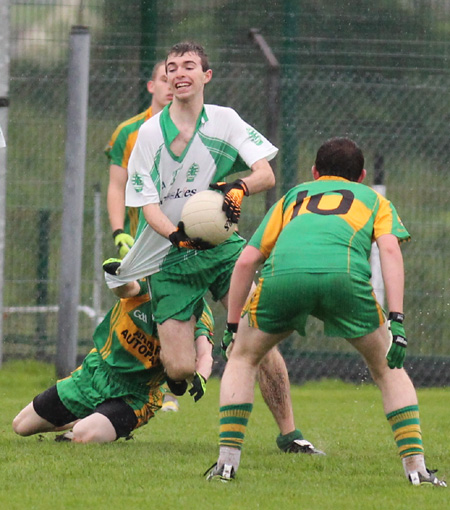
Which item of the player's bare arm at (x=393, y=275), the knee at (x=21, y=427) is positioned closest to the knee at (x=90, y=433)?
the knee at (x=21, y=427)

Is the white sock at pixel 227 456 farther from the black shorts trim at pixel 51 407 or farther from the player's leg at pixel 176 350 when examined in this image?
the black shorts trim at pixel 51 407

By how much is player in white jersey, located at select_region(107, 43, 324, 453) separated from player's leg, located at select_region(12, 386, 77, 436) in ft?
2.05

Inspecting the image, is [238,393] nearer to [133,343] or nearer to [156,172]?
[133,343]

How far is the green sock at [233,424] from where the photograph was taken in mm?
4770

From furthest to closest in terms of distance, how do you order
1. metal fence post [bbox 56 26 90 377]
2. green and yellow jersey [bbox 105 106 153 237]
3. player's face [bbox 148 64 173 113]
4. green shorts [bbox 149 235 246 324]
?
metal fence post [bbox 56 26 90 377] → green and yellow jersey [bbox 105 106 153 237] → player's face [bbox 148 64 173 113] → green shorts [bbox 149 235 246 324]

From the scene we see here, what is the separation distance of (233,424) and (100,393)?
5.02 feet

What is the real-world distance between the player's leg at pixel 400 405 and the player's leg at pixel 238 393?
41cm

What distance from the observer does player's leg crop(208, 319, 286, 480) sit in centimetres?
477

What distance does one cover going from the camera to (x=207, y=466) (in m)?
5.27

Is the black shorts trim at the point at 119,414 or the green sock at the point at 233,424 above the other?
the green sock at the point at 233,424

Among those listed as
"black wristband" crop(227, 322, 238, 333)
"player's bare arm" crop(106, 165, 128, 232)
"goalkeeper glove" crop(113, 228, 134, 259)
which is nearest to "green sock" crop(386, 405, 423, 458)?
"black wristband" crop(227, 322, 238, 333)

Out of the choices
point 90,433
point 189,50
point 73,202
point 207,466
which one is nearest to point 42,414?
point 90,433

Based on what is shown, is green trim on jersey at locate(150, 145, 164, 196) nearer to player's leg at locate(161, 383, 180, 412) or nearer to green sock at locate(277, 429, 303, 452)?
green sock at locate(277, 429, 303, 452)

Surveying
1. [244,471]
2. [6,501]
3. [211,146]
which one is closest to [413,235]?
[211,146]
